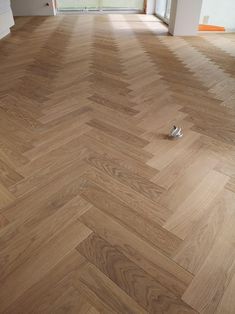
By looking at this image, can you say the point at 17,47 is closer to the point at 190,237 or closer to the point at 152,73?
the point at 152,73

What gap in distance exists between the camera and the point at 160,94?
2500 mm

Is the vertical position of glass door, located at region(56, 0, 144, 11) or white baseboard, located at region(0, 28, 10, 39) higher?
glass door, located at region(56, 0, 144, 11)

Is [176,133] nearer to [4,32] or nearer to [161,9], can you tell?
[4,32]

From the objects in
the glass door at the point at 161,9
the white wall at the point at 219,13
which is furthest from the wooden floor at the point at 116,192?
the white wall at the point at 219,13

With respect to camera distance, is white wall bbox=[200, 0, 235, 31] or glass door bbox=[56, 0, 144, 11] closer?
glass door bbox=[56, 0, 144, 11]

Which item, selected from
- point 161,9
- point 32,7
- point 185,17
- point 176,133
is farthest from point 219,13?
point 176,133

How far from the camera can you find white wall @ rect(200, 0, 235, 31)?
21.7ft

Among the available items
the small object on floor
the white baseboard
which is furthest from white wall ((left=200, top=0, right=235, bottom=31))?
the small object on floor

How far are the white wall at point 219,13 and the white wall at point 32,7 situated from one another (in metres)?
3.88

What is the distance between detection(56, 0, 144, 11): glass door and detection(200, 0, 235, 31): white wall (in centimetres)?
174

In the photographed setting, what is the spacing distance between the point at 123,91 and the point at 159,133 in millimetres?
824

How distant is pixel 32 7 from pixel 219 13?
467 cm

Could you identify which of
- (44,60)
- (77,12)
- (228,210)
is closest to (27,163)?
(228,210)

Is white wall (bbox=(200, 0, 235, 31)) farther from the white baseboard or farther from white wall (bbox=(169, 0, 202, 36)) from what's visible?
the white baseboard
